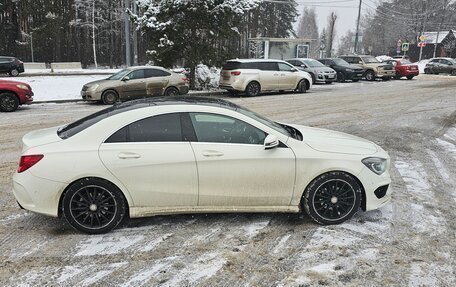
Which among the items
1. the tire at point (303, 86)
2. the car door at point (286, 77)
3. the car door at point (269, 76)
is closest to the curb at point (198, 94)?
the car door at point (269, 76)

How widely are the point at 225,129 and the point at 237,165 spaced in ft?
1.44

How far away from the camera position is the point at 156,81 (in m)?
16.0

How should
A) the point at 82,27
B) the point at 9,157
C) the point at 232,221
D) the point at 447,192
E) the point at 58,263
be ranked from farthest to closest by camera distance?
1. the point at 82,27
2. the point at 9,157
3. the point at 447,192
4. the point at 232,221
5. the point at 58,263

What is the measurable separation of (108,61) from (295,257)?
42.6m

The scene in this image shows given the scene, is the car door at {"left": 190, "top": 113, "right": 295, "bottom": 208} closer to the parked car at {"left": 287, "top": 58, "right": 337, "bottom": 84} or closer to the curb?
the curb

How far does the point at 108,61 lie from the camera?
43375 mm

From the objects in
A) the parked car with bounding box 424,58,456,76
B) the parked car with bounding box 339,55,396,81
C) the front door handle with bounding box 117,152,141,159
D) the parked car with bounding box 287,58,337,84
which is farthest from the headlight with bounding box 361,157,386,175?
the parked car with bounding box 424,58,456,76

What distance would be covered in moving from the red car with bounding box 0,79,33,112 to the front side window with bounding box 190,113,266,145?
1087 centimetres

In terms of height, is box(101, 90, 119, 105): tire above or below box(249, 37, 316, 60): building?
below

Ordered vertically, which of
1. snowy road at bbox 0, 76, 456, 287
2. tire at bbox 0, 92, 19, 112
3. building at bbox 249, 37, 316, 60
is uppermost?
building at bbox 249, 37, 316, 60

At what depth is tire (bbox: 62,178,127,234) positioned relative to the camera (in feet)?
14.2

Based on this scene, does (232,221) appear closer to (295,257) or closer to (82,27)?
(295,257)

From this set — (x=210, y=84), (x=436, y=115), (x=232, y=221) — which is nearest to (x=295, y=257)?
(x=232, y=221)

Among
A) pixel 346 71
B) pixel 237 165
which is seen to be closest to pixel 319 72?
pixel 346 71
